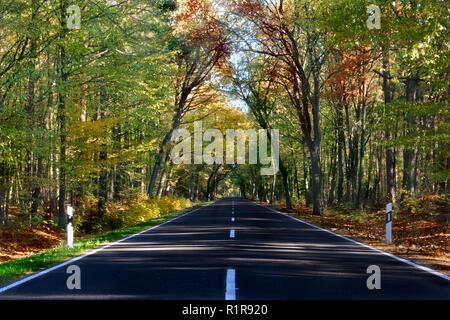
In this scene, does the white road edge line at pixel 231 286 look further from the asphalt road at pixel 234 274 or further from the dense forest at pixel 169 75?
the dense forest at pixel 169 75

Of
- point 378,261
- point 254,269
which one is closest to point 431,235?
point 378,261

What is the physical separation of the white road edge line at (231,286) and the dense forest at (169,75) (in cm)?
693

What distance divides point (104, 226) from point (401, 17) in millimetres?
17094

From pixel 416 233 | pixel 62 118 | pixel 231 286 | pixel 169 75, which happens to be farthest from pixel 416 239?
pixel 169 75

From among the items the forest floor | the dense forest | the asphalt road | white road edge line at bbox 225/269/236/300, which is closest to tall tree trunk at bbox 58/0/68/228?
the dense forest

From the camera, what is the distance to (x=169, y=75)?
80.0 ft

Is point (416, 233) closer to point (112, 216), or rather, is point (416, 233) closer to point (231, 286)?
point (231, 286)

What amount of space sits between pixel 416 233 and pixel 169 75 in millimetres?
16286

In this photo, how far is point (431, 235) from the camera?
42.4ft

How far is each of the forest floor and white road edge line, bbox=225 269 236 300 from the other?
154 inches

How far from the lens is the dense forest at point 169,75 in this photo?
12102mm

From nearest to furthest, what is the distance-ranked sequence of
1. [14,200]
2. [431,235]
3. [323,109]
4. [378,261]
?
1. [378,261]
2. [431,235]
3. [14,200]
4. [323,109]

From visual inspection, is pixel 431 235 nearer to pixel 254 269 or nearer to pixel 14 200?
pixel 254 269

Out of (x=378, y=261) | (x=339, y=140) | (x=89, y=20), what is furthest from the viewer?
(x=339, y=140)
